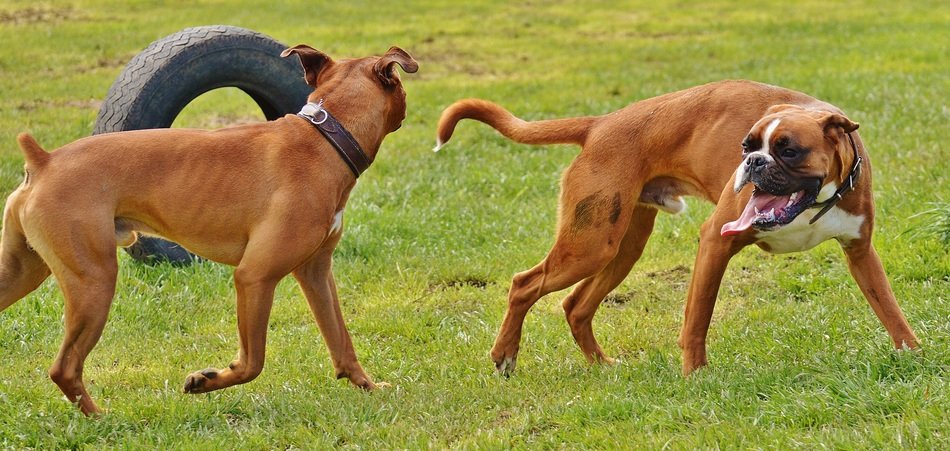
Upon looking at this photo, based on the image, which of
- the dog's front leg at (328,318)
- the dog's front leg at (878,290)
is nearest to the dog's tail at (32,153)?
the dog's front leg at (328,318)

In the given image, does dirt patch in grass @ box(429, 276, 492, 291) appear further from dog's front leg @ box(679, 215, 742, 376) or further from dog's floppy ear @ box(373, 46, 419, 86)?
dog's front leg @ box(679, 215, 742, 376)

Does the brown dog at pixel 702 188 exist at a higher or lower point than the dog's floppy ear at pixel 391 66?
lower

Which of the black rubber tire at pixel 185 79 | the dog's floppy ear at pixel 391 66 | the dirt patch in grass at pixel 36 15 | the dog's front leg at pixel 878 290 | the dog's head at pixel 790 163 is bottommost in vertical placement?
the dirt patch in grass at pixel 36 15

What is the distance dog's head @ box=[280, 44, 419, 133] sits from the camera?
574cm

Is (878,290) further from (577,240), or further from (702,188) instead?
(577,240)

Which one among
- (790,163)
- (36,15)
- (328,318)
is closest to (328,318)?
(328,318)

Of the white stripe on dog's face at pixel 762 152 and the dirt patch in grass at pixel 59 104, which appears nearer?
the white stripe on dog's face at pixel 762 152

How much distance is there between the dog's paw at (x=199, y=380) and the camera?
5371mm

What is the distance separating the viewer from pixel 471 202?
31.2ft

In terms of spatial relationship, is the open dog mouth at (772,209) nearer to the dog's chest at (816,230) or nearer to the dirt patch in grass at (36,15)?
the dog's chest at (816,230)

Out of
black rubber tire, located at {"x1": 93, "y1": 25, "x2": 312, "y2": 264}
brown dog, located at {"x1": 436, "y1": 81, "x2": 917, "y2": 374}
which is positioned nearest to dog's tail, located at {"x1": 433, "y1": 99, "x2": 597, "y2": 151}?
brown dog, located at {"x1": 436, "y1": 81, "x2": 917, "y2": 374}

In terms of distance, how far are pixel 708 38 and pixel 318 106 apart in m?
13.6

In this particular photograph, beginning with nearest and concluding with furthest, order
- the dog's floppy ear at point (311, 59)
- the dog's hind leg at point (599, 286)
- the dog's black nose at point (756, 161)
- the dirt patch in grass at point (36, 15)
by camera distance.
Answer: the dog's black nose at point (756, 161)
the dog's floppy ear at point (311, 59)
the dog's hind leg at point (599, 286)
the dirt patch in grass at point (36, 15)

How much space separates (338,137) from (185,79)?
2.64m
